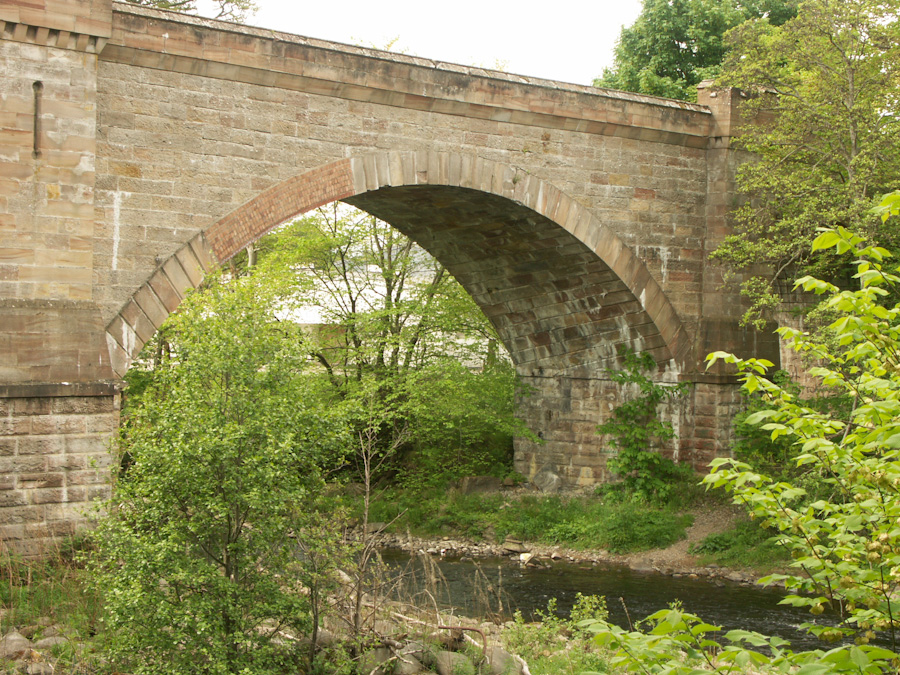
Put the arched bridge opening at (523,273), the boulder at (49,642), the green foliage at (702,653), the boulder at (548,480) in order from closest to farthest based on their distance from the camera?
the green foliage at (702,653) < the boulder at (49,642) < the arched bridge opening at (523,273) < the boulder at (548,480)

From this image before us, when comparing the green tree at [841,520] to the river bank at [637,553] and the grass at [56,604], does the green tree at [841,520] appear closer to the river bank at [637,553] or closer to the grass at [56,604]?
the grass at [56,604]

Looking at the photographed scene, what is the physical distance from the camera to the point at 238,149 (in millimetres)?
10688

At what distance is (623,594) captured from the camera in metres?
12.0

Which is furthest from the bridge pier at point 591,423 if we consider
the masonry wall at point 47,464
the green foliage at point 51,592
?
the green foliage at point 51,592

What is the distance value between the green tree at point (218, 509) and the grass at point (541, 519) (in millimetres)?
7138

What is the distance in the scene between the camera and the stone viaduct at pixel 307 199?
923cm

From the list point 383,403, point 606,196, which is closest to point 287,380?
point 606,196

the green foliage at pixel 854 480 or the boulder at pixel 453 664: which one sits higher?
the green foliage at pixel 854 480

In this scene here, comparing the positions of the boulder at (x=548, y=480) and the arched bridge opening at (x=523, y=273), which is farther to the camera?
the boulder at (x=548, y=480)

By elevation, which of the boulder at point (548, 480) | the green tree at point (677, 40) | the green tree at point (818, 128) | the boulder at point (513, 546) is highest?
the green tree at point (677, 40)

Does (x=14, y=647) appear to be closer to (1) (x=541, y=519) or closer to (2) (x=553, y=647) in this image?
(2) (x=553, y=647)

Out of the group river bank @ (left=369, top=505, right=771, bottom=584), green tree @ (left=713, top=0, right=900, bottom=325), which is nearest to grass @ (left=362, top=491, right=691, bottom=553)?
river bank @ (left=369, top=505, right=771, bottom=584)

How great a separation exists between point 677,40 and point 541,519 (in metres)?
13.4

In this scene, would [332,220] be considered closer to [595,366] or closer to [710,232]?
[595,366]
